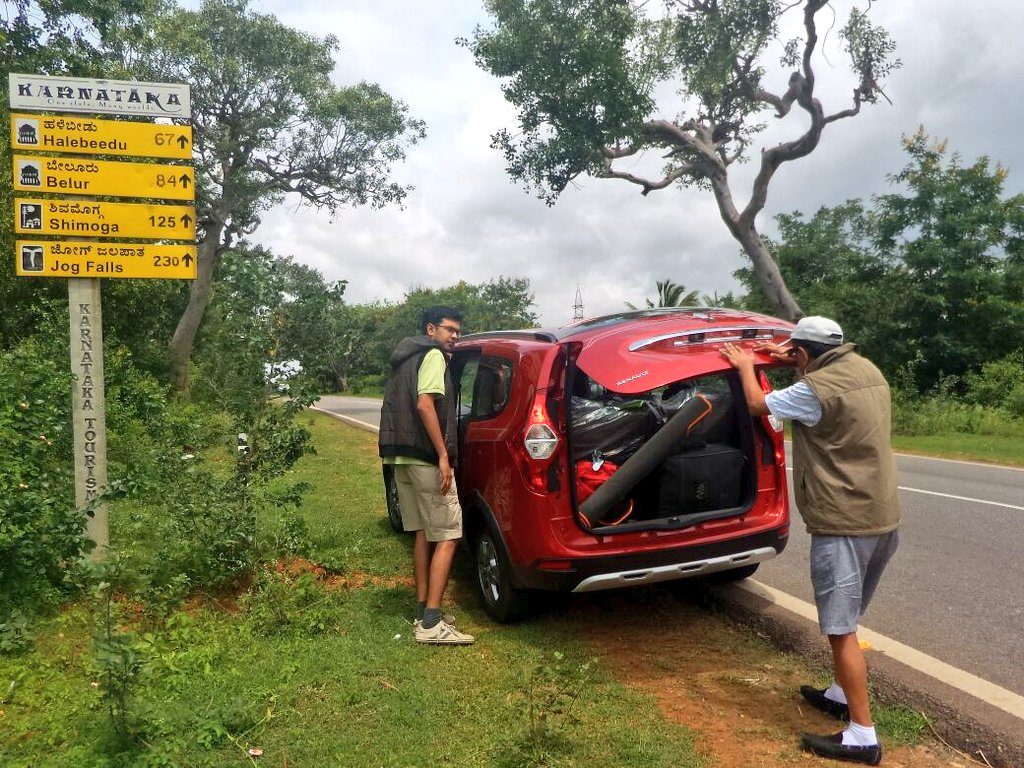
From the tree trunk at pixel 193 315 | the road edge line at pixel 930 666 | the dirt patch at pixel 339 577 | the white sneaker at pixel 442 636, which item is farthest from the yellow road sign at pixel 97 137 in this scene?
the tree trunk at pixel 193 315

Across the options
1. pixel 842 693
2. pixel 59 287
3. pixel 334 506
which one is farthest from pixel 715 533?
pixel 59 287

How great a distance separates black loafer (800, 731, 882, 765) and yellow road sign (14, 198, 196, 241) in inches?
192

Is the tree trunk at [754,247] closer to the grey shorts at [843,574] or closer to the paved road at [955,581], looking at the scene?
the paved road at [955,581]

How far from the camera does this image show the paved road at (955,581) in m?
4.20

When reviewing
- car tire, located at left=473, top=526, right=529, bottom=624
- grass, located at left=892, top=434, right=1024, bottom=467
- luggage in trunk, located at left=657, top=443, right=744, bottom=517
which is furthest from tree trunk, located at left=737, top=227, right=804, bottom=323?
car tire, located at left=473, top=526, right=529, bottom=624

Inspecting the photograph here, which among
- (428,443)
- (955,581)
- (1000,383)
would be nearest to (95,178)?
(428,443)

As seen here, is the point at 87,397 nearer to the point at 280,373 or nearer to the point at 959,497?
the point at 280,373

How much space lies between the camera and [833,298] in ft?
81.4

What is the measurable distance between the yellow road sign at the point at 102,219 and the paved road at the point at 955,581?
5054 mm

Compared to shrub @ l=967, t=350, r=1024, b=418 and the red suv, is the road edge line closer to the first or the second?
the red suv

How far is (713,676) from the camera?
3.84 m

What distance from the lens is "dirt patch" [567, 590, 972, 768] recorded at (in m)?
3.11

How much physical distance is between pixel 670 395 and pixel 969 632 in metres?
2.30

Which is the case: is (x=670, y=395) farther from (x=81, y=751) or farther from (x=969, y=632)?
(x=81, y=751)
